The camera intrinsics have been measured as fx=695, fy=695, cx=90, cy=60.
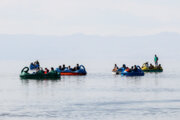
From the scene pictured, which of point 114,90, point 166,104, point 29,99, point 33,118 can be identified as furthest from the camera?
point 114,90

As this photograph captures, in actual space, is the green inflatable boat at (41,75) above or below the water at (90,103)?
above

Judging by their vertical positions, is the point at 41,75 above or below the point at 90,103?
above

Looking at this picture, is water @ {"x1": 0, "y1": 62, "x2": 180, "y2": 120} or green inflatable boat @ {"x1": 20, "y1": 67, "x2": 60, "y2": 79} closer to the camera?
water @ {"x1": 0, "y1": 62, "x2": 180, "y2": 120}

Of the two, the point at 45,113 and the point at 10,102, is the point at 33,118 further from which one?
the point at 10,102

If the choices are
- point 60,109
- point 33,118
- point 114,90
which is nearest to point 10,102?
point 60,109

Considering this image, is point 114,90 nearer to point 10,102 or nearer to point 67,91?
point 67,91

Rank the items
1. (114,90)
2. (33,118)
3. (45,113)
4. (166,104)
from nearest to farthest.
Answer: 1. (33,118)
2. (45,113)
3. (166,104)
4. (114,90)

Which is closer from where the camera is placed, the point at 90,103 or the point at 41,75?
the point at 90,103

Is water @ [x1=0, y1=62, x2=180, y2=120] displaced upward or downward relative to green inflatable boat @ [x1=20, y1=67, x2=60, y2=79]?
downward

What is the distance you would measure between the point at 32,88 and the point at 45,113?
21.7 m

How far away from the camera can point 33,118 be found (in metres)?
34.7

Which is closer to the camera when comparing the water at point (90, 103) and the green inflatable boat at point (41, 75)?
the water at point (90, 103)

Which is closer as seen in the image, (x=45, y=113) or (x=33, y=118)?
(x=33, y=118)

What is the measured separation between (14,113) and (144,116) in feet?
22.8
